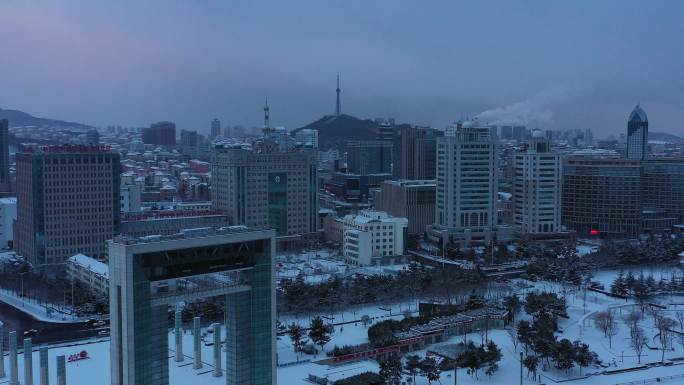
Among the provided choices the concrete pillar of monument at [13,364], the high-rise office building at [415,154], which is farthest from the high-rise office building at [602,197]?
the concrete pillar of monument at [13,364]

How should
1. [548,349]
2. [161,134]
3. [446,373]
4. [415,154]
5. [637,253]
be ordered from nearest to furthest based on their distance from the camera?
[548,349] < [446,373] < [637,253] < [415,154] < [161,134]

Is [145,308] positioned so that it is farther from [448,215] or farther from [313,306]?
[448,215]

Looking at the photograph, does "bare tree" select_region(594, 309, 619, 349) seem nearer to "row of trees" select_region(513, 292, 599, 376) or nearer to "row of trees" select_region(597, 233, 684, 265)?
"row of trees" select_region(513, 292, 599, 376)

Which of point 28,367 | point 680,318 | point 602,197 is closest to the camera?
point 28,367

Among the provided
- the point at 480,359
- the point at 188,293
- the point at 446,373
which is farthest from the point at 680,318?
the point at 188,293

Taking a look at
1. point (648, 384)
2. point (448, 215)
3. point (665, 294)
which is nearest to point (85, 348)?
point (648, 384)

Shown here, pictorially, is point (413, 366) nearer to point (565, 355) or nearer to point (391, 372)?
point (391, 372)
